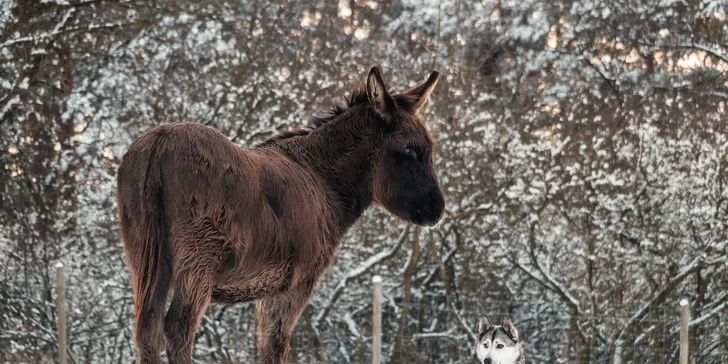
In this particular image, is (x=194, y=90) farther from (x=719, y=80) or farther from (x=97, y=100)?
(x=719, y=80)

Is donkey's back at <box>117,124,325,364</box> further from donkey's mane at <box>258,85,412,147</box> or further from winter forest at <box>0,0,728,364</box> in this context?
winter forest at <box>0,0,728,364</box>

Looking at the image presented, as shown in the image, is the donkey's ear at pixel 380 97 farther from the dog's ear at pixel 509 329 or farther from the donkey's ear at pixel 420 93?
the dog's ear at pixel 509 329

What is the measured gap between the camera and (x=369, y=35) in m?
11.5

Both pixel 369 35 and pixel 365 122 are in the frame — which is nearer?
pixel 365 122

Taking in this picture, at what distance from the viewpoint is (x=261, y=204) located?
4.01m

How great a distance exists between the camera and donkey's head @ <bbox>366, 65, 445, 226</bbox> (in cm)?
478

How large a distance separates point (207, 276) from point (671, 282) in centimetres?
849

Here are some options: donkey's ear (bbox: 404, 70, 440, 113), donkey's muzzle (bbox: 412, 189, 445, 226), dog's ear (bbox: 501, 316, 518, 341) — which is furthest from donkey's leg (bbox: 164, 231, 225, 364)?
dog's ear (bbox: 501, 316, 518, 341)

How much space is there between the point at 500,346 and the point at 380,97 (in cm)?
216

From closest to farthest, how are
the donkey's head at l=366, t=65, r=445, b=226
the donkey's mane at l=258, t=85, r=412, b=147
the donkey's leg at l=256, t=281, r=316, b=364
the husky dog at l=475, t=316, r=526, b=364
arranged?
the donkey's leg at l=256, t=281, r=316, b=364
the donkey's head at l=366, t=65, r=445, b=226
the donkey's mane at l=258, t=85, r=412, b=147
the husky dog at l=475, t=316, r=526, b=364

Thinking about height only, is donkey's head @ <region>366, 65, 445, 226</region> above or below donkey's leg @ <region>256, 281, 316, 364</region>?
above

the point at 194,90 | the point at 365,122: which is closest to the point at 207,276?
the point at 365,122

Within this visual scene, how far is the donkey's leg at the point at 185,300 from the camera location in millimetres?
3746

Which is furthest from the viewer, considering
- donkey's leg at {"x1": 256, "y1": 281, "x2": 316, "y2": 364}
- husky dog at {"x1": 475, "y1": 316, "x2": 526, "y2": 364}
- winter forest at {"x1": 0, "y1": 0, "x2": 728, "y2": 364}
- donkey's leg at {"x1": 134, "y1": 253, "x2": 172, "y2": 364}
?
winter forest at {"x1": 0, "y1": 0, "x2": 728, "y2": 364}
